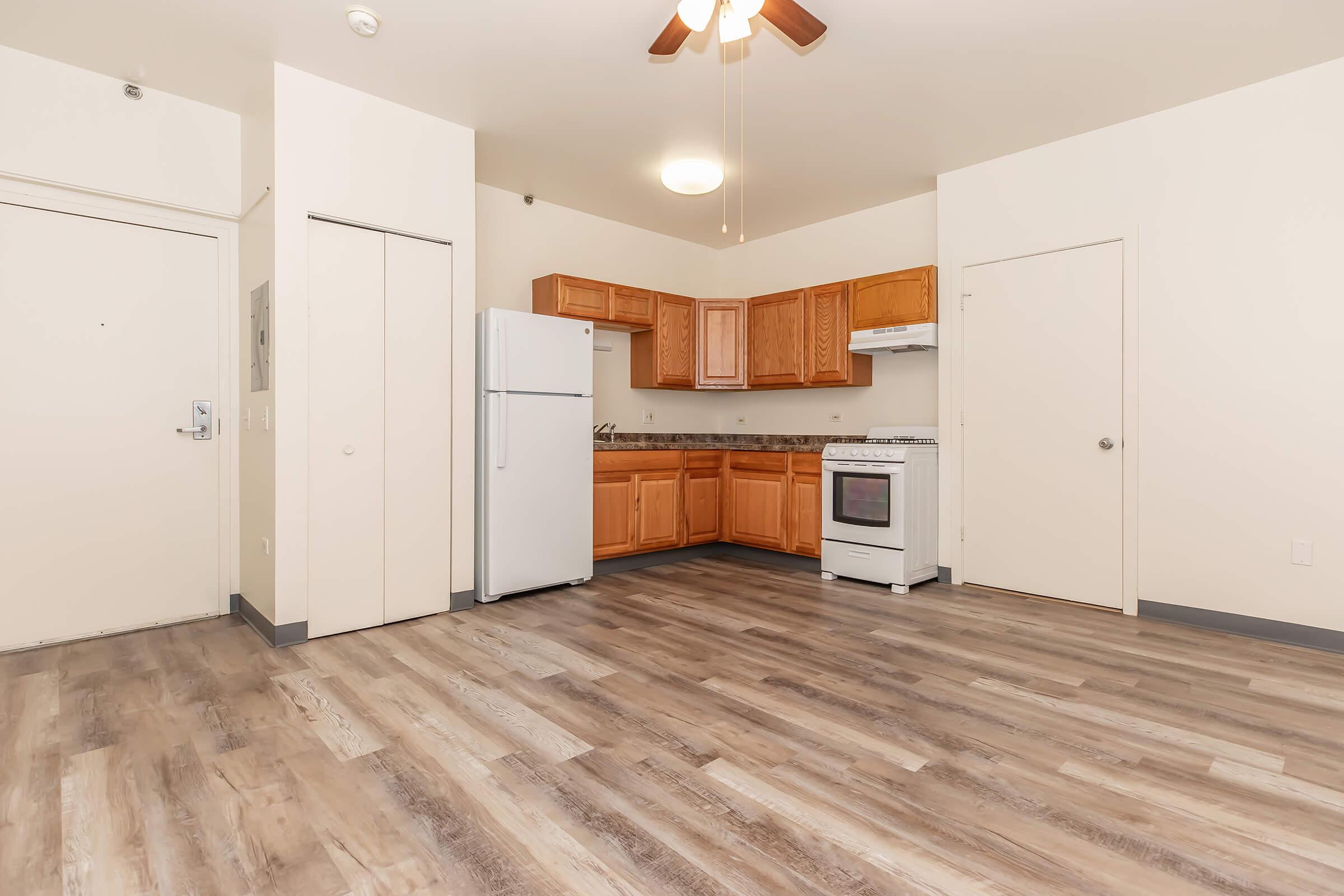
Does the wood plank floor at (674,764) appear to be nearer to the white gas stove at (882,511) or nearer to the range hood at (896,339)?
the white gas stove at (882,511)

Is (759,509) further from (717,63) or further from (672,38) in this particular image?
(672,38)

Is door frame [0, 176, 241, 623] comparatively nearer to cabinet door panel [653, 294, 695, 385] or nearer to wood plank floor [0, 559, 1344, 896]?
wood plank floor [0, 559, 1344, 896]

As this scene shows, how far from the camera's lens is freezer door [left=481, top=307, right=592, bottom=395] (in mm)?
4008

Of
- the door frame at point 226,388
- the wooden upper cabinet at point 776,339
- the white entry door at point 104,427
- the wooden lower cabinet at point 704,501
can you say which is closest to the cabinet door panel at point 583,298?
the wooden lower cabinet at point 704,501

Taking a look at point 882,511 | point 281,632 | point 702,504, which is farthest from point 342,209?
point 882,511

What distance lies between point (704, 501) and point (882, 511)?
5.03 feet

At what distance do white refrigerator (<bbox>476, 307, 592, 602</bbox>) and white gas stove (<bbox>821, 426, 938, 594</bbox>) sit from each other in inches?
66.7

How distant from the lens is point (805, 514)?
4.92m

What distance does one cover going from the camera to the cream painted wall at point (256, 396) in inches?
126

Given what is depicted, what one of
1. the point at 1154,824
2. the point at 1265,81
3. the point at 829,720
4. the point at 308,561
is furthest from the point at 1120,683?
the point at 308,561

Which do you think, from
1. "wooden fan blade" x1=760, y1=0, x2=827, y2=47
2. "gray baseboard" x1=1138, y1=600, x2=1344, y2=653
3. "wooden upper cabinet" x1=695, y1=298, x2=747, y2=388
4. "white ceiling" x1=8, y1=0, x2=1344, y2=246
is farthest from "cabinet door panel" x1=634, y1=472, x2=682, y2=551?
"wooden fan blade" x1=760, y1=0, x2=827, y2=47

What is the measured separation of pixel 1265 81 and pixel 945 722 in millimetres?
3560

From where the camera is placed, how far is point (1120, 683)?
271 cm

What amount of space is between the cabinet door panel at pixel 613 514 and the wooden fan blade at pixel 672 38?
2.72m
